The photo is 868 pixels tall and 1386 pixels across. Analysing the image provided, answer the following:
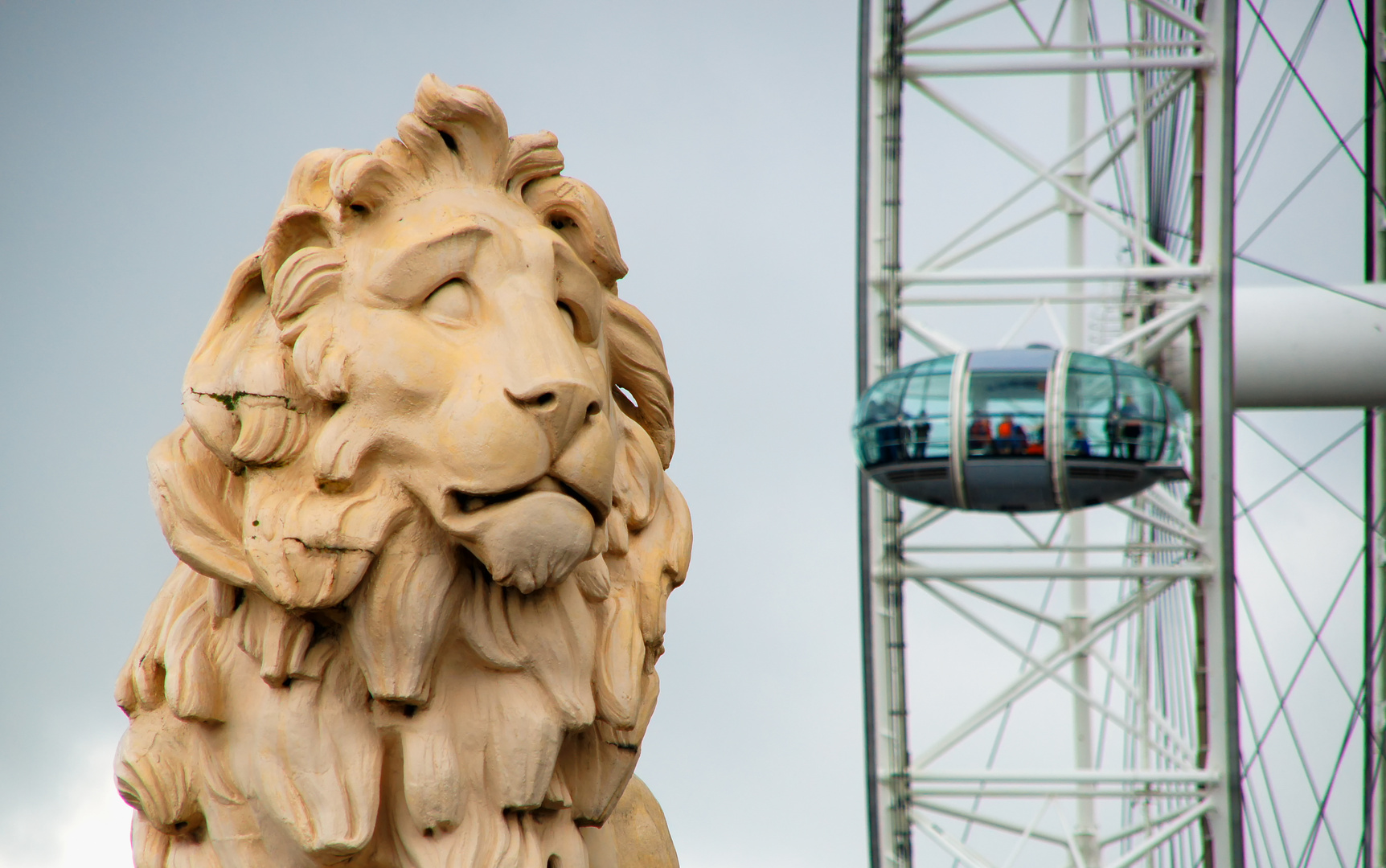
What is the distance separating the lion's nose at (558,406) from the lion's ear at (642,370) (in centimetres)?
41

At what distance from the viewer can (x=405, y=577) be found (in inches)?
100

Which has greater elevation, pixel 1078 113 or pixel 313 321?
pixel 1078 113

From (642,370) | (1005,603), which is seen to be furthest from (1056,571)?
(642,370)

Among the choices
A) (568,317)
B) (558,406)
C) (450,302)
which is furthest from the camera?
(568,317)

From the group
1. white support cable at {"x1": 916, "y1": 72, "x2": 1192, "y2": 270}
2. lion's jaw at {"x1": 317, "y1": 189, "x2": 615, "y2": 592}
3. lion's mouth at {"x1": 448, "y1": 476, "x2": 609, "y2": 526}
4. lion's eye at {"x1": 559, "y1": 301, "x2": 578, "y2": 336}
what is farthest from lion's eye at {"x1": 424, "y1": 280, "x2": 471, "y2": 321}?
white support cable at {"x1": 916, "y1": 72, "x2": 1192, "y2": 270}

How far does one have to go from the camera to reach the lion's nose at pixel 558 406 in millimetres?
2459

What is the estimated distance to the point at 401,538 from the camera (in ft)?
8.35

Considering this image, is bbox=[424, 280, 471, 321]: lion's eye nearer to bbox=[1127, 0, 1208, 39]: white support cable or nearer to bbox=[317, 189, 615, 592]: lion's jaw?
bbox=[317, 189, 615, 592]: lion's jaw

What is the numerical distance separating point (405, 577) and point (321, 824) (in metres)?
0.40

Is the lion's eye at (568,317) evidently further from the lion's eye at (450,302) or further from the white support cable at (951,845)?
the white support cable at (951,845)

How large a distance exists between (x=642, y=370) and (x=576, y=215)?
33 cm

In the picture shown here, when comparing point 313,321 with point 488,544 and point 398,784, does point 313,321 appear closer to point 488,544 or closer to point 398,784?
point 488,544

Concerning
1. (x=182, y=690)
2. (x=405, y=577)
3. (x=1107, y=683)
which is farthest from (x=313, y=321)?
(x=1107, y=683)

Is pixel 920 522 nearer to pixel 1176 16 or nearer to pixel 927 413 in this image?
pixel 927 413
